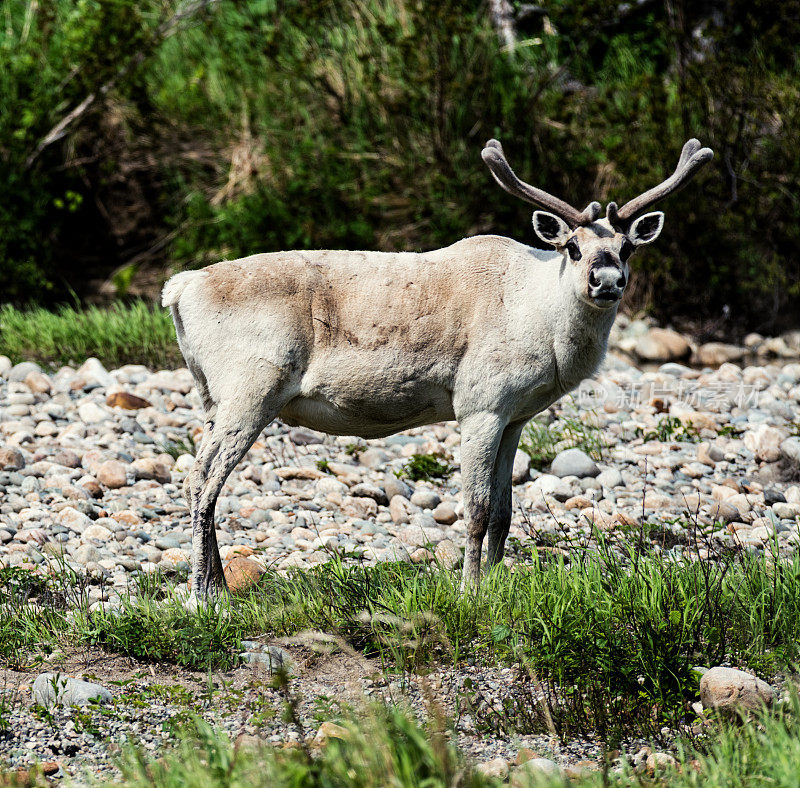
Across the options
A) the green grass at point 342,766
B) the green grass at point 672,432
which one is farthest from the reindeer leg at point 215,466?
the green grass at point 672,432

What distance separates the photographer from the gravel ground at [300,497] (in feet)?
13.6

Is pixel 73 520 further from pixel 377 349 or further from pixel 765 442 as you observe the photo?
pixel 765 442

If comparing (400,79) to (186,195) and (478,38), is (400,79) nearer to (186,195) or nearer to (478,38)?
(478,38)

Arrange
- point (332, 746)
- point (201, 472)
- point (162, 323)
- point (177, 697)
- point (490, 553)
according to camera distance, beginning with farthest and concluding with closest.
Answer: point (162, 323) → point (490, 553) → point (201, 472) → point (177, 697) → point (332, 746)

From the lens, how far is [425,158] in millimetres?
12508

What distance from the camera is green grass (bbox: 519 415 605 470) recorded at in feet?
26.0

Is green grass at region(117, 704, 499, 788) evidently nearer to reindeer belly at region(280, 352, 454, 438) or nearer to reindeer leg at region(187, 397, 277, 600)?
reindeer leg at region(187, 397, 277, 600)

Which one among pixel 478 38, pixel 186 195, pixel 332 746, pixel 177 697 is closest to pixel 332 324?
pixel 177 697

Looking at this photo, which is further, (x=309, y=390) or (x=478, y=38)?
(x=478, y=38)

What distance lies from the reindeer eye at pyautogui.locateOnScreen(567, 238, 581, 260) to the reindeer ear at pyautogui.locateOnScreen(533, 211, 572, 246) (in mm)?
51

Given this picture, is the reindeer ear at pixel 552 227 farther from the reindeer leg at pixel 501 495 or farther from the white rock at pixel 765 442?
the white rock at pixel 765 442

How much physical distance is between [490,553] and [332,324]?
5.22 ft

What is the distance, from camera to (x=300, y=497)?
7.12m

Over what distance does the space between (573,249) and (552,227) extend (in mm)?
191
